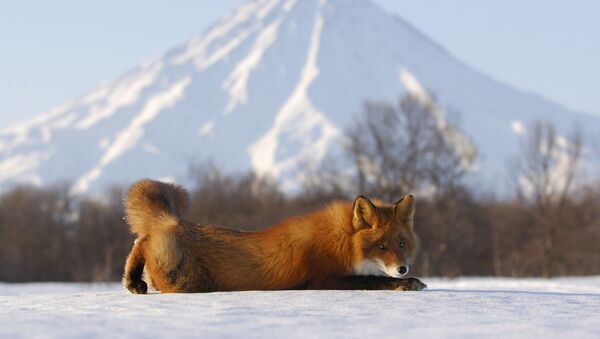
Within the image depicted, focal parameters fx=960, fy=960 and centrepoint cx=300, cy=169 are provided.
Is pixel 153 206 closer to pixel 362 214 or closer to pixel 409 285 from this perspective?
pixel 362 214

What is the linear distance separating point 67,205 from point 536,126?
151ft

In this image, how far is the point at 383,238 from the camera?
30.5ft

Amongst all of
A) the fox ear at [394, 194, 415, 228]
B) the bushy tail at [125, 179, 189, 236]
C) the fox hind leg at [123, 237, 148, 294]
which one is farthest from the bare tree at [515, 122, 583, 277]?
the fox hind leg at [123, 237, 148, 294]

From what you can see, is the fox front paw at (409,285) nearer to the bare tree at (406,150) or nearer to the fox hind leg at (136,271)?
the fox hind leg at (136,271)

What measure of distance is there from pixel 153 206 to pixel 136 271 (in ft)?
2.82

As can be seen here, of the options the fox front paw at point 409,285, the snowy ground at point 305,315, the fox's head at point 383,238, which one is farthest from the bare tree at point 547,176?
the snowy ground at point 305,315

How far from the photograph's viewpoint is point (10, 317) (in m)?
7.39

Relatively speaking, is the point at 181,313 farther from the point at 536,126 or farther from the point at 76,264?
the point at 76,264

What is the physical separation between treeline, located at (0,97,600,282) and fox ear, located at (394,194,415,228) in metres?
36.7

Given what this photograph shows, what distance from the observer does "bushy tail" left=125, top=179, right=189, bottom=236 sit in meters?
10.1

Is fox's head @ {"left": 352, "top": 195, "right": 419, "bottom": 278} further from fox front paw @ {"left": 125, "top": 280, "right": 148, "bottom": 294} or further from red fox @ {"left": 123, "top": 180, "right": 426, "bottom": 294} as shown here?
fox front paw @ {"left": 125, "top": 280, "right": 148, "bottom": 294}

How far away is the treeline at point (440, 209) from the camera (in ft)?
168

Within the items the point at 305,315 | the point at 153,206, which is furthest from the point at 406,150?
the point at 305,315

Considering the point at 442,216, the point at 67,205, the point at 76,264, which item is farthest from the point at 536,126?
the point at 67,205
